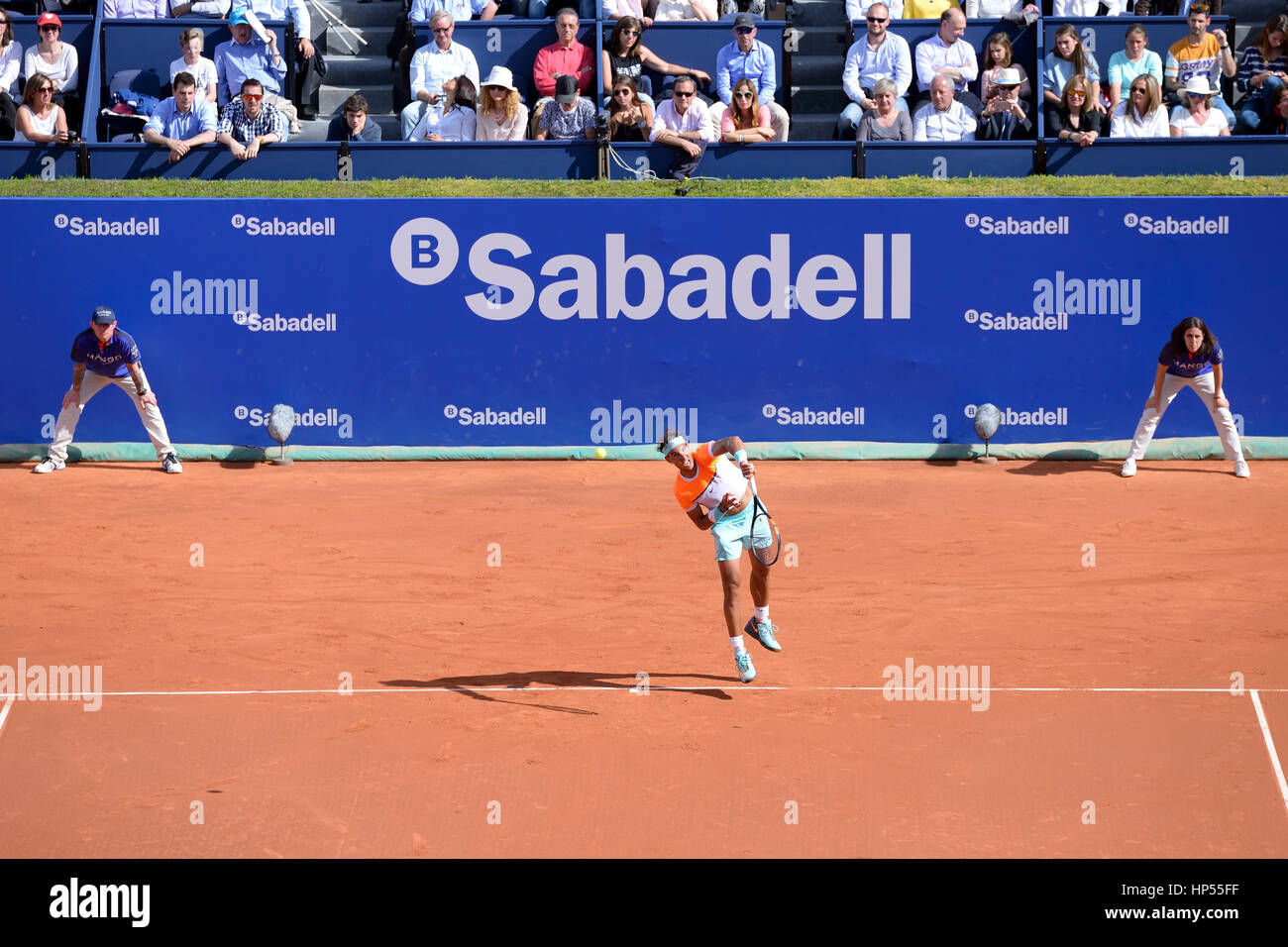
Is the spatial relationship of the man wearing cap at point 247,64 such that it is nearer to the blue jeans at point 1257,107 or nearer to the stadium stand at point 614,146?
the stadium stand at point 614,146

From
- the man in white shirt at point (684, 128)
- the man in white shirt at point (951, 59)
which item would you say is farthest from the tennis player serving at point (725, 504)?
the man in white shirt at point (951, 59)

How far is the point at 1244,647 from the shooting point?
12508 millimetres

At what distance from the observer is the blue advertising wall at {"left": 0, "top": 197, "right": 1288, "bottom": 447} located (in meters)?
18.8

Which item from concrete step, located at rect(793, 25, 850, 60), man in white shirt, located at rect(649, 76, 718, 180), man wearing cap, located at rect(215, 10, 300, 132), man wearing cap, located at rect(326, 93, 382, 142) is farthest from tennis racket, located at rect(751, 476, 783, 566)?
concrete step, located at rect(793, 25, 850, 60)

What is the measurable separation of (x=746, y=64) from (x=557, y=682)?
1151 cm

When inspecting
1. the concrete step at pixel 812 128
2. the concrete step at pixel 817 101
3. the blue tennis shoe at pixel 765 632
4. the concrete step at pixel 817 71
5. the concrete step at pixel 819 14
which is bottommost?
the blue tennis shoe at pixel 765 632

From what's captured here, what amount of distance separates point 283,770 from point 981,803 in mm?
4391

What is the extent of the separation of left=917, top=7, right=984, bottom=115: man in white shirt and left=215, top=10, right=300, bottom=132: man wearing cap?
8.28 meters

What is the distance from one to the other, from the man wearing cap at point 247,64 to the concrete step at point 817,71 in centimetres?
692

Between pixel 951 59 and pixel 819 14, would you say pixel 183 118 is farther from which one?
pixel 951 59

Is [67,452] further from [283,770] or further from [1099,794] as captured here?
[1099,794]

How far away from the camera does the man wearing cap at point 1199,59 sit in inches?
812

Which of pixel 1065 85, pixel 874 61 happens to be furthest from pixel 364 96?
pixel 1065 85

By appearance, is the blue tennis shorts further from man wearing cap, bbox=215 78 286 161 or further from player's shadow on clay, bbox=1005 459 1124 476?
man wearing cap, bbox=215 78 286 161
